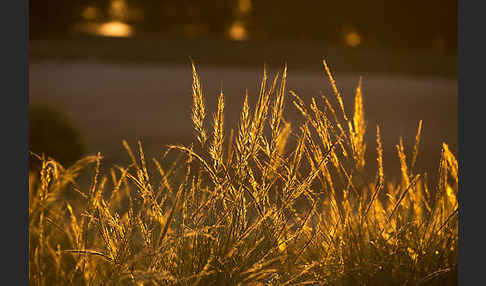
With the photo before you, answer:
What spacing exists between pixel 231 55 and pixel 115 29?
327 centimetres

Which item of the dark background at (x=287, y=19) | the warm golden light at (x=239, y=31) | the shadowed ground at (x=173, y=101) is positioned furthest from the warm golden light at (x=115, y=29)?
the warm golden light at (x=239, y=31)

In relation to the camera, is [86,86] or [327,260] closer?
[327,260]

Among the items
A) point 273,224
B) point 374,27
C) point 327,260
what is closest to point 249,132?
point 273,224

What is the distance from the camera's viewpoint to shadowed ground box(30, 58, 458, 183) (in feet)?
19.0

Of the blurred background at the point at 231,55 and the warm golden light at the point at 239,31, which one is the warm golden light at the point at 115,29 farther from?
the warm golden light at the point at 239,31

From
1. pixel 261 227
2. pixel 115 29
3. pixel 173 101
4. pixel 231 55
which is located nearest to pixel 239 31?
pixel 231 55

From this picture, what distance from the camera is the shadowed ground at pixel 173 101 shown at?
5.79m

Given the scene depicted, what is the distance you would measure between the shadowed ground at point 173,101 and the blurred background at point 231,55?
32 mm

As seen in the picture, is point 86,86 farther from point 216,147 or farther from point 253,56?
point 216,147

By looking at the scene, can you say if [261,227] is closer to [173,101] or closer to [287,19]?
[173,101]

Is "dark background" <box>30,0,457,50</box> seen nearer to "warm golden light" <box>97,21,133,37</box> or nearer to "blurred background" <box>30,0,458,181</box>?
"blurred background" <box>30,0,458,181</box>

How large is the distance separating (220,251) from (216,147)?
0.27m

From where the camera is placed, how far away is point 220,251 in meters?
1.33

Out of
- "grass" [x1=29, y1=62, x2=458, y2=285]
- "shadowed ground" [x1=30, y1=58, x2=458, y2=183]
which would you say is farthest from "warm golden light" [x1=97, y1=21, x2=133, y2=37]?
"grass" [x1=29, y1=62, x2=458, y2=285]
